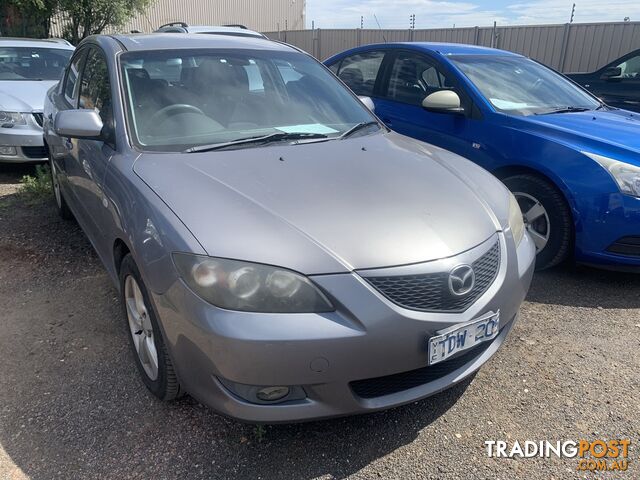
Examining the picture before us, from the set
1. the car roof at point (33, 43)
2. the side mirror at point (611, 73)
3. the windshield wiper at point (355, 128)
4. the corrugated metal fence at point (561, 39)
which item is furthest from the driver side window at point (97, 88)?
the corrugated metal fence at point (561, 39)

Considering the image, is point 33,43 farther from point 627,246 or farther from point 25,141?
point 627,246

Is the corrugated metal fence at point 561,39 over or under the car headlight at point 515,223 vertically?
over

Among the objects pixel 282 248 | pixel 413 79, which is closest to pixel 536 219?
pixel 413 79

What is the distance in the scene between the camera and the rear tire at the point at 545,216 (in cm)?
364

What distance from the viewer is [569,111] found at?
4336 mm

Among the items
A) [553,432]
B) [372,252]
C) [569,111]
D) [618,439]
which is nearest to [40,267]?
[372,252]

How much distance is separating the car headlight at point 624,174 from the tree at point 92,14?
61.9 ft

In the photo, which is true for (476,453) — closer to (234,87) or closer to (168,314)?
(168,314)

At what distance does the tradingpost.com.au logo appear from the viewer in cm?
213

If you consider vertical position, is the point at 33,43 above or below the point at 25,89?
above

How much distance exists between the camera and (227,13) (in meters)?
28.8

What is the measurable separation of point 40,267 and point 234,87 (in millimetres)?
2058

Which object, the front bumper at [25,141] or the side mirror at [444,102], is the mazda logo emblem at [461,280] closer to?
the side mirror at [444,102]

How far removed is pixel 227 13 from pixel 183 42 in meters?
28.1
